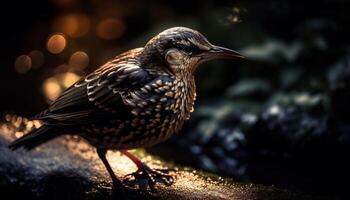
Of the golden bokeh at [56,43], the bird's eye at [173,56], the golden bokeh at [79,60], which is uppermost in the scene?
the golden bokeh at [56,43]

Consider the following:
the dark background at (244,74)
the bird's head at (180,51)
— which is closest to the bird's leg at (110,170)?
the bird's head at (180,51)

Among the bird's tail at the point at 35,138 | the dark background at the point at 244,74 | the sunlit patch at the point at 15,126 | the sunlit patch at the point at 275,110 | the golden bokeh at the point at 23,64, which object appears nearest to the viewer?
the bird's tail at the point at 35,138

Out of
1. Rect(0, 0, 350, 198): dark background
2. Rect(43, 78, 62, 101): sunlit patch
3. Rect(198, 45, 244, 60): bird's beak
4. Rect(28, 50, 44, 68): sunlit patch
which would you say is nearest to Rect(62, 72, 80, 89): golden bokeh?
Rect(0, 0, 350, 198): dark background

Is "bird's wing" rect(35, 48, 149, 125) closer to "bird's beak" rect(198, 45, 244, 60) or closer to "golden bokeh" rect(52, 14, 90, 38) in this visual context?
"bird's beak" rect(198, 45, 244, 60)

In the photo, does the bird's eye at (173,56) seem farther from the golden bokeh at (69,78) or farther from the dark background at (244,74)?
the golden bokeh at (69,78)

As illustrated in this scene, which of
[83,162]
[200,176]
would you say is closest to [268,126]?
[200,176]

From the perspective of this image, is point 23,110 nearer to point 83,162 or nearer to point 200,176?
point 83,162

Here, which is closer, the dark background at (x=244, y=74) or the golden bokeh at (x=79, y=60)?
the dark background at (x=244, y=74)

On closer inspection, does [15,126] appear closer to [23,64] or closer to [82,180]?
[82,180]
